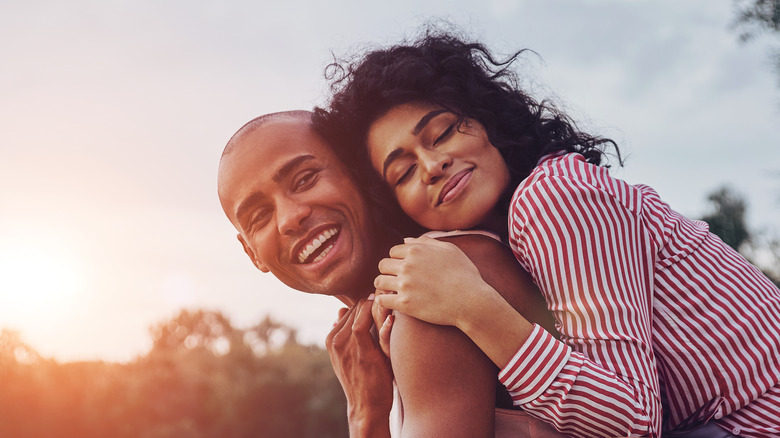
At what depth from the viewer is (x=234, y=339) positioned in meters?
10.9

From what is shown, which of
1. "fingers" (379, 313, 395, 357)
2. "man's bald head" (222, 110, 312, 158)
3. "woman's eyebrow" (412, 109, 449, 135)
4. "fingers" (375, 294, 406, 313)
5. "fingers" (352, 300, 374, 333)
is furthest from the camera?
"man's bald head" (222, 110, 312, 158)

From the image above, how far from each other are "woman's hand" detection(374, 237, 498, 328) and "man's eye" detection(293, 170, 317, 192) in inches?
31.6

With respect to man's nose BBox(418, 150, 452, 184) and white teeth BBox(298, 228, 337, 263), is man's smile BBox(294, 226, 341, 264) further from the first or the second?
man's nose BBox(418, 150, 452, 184)

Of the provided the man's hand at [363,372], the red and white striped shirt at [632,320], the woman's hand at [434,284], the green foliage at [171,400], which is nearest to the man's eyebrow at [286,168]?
the man's hand at [363,372]

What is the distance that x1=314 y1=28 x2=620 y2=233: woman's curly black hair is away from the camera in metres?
2.45

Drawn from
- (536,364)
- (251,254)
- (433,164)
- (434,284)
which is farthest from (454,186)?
(251,254)

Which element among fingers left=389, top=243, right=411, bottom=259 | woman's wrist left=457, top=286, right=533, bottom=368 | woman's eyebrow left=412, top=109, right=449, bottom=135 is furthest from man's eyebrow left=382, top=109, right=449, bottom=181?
woman's wrist left=457, top=286, right=533, bottom=368

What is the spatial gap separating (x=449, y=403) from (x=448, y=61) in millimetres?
1387

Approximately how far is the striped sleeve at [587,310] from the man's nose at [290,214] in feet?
3.42

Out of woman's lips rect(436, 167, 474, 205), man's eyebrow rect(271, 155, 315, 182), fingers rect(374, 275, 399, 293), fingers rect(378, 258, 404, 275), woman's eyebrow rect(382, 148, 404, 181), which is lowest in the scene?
fingers rect(374, 275, 399, 293)

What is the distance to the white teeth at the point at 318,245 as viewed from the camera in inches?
108

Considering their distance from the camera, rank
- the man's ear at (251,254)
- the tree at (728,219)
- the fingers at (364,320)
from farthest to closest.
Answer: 1. the tree at (728,219)
2. the man's ear at (251,254)
3. the fingers at (364,320)

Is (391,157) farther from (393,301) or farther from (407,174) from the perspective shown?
(393,301)

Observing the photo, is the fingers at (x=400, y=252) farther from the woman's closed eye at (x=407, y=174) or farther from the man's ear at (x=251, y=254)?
the man's ear at (x=251, y=254)
